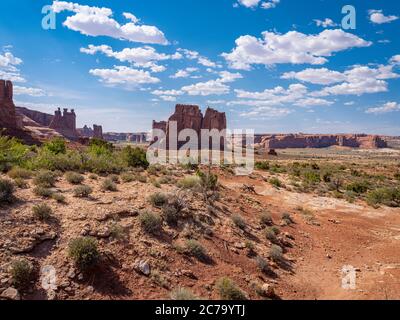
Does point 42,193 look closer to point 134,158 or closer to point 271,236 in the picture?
point 271,236

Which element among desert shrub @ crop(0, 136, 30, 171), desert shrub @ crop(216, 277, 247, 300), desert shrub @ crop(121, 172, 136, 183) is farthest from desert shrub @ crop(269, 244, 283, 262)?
desert shrub @ crop(0, 136, 30, 171)

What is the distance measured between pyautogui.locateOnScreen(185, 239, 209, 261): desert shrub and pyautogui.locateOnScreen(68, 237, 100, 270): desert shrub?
269cm

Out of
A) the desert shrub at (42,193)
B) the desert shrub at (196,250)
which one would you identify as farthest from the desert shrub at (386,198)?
the desert shrub at (42,193)

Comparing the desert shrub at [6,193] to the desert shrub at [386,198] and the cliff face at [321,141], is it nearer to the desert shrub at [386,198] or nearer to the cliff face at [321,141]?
the desert shrub at [386,198]

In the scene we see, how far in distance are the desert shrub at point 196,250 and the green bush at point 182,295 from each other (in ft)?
6.29

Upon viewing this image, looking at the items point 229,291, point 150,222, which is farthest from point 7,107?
point 229,291

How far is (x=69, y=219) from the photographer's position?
26.7 feet

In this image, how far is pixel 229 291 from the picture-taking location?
7.04 m

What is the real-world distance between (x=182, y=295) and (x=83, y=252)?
2.38m

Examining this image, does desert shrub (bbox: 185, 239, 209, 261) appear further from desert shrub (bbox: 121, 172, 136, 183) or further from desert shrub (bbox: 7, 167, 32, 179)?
desert shrub (bbox: 7, 167, 32, 179)

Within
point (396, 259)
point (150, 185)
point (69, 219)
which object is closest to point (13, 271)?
point (69, 219)
